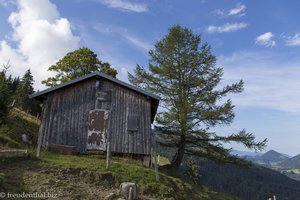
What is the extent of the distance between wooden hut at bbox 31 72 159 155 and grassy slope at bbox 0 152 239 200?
3471mm

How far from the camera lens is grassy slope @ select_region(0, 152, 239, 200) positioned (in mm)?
13297

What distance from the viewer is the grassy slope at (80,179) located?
1330cm

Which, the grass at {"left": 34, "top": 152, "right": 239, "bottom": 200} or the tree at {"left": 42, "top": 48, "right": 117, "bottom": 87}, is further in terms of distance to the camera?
the tree at {"left": 42, "top": 48, "right": 117, "bottom": 87}

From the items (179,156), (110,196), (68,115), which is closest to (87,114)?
(68,115)

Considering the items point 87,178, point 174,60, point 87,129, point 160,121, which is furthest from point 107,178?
point 174,60

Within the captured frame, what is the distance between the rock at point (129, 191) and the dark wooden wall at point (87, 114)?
24.5 ft

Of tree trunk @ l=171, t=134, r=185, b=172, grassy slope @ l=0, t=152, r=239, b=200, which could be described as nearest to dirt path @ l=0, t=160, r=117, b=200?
grassy slope @ l=0, t=152, r=239, b=200

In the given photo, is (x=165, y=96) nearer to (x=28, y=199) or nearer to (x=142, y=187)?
(x=142, y=187)

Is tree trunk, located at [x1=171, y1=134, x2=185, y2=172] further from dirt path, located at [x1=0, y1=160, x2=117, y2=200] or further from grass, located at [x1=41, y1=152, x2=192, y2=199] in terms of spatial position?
dirt path, located at [x1=0, y1=160, x2=117, y2=200]

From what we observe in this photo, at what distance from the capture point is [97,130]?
22156mm

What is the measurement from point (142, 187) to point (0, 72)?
11.7 m

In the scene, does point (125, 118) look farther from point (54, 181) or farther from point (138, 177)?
point (54, 181)

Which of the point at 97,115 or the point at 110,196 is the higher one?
the point at 97,115

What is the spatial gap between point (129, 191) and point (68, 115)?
10043mm
